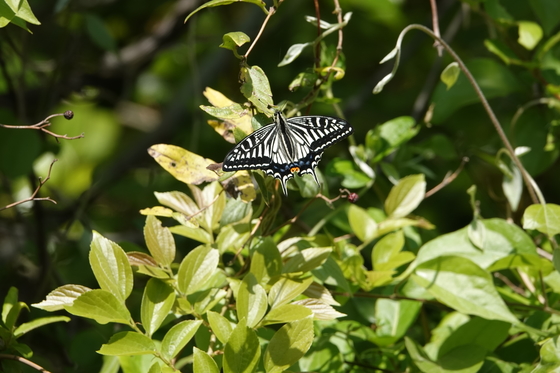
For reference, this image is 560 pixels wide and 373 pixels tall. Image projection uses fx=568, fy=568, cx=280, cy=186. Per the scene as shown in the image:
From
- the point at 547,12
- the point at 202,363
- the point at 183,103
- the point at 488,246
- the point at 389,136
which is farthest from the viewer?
the point at 183,103

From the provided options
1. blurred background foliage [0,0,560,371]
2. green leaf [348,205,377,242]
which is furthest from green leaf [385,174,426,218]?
blurred background foliage [0,0,560,371]

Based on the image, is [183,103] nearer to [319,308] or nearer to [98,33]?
[98,33]

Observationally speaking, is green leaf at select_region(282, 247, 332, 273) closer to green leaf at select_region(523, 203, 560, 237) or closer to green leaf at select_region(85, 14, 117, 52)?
green leaf at select_region(523, 203, 560, 237)

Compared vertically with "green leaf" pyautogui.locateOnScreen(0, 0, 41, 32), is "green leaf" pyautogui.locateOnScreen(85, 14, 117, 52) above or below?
below

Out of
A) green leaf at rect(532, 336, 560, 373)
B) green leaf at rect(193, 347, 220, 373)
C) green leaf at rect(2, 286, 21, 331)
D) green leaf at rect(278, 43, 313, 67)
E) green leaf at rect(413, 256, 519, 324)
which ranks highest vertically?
green leaf at rect(278, 43, 313, 67)

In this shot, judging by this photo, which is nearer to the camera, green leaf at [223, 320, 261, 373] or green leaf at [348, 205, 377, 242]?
green leaf at [223, 320, 261, 373]

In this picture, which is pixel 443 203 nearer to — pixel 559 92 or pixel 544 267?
pixel 559 92

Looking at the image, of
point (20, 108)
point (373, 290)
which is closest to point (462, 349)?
point (373, 290)

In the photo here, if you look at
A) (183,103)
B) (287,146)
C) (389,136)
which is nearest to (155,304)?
(287,146)
